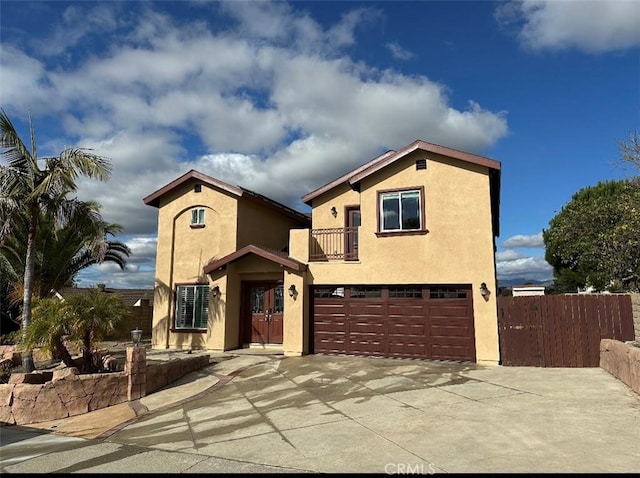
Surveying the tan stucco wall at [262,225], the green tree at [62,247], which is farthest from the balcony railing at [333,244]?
the green tree at [62,247]

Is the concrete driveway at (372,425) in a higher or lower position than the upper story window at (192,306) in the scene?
lower

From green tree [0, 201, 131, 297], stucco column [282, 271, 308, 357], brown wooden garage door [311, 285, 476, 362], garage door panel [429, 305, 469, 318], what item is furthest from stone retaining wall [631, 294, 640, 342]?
green tree [0, 201, 131, 297]

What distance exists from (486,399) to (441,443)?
9.29 feet

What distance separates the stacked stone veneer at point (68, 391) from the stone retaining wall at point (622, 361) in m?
10.4

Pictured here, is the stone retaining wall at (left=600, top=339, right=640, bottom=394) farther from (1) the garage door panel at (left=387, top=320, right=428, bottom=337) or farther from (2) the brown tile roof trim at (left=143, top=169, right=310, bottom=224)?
(2) the brown tile roof trim at (left=143, top=169, right=310, bottom=224)

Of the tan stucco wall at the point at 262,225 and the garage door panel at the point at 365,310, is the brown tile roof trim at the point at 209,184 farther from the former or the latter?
the garage door panel at the point at 365,310

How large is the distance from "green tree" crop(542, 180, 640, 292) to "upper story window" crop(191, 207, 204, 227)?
573 inches

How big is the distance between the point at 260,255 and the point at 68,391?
6.55 m

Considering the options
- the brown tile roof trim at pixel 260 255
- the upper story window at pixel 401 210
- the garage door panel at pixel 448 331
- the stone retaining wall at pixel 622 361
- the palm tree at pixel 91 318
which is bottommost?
the stone retaining wall at pixel 622 361

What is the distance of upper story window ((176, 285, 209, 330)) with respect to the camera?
15.6 m

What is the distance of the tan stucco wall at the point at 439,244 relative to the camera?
11945mm

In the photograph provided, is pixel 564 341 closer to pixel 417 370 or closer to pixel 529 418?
pixel 417 370

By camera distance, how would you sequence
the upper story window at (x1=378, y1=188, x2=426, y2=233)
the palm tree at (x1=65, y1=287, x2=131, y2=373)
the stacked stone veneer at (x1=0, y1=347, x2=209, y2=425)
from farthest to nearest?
the upper story window at (x1=378, y1=188, x2=426, y2=233) → the palm tree at (x1=65, y1=287, x2=131, y2=373) → the stacked stone veneer at (x1=0, y1=347, x2=209, y2=425)

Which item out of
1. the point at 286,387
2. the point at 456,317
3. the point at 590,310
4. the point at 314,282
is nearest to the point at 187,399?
the point at 286,387
